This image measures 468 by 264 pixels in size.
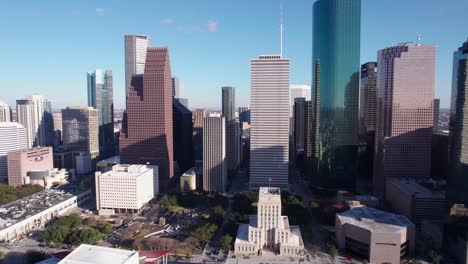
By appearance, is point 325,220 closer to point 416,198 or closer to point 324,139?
point 416,198

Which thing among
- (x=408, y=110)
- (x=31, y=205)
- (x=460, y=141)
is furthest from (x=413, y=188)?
(x=31, y=205)

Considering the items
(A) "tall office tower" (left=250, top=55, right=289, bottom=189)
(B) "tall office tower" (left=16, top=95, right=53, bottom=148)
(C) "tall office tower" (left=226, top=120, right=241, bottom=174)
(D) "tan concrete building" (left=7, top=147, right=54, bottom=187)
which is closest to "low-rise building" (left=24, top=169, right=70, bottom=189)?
(D) "tan concrete building" (left=7, top=147, right=54, bottom=187)

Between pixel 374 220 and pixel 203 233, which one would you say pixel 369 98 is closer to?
pixel 374 220

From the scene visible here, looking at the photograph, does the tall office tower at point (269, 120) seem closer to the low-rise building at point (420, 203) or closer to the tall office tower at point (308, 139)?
the tall office tower at point (308, 139)

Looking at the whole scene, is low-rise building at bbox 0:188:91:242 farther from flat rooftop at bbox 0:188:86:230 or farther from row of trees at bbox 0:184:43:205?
row of trees at bbox 0:184:43:205

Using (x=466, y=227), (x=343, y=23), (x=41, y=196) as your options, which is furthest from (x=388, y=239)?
(x=41, y=196)

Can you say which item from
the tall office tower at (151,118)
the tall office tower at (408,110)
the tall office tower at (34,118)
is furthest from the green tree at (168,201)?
the tall office tower at (34,118)

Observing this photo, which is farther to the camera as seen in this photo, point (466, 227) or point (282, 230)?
point (282, 230)

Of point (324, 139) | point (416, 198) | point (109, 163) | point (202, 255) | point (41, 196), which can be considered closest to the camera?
point (202, 255)
